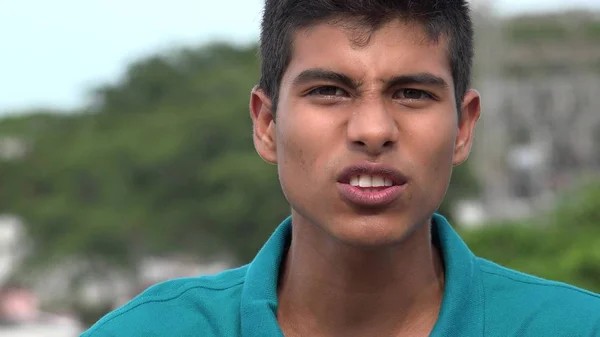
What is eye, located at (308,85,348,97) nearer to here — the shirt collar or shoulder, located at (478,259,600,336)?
the shirt collar

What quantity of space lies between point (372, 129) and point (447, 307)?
58cm

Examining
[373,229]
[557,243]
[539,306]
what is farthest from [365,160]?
[557,243]

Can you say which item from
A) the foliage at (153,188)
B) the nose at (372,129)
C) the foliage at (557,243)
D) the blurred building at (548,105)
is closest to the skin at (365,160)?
the nose at (372,129)

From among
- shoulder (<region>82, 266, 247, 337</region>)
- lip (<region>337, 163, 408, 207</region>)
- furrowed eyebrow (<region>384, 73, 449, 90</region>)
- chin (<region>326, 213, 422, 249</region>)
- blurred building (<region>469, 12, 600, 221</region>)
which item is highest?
furrowed eyebrow (<region>384, 73, 449, 90</region>)

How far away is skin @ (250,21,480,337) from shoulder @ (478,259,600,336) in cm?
18

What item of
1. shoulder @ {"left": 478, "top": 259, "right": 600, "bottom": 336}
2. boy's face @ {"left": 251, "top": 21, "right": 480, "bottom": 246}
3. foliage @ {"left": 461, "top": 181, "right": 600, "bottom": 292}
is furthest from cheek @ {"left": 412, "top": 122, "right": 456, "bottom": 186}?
foliage @ {"left": 461, "top": 181, "right": 600, "bottom": 292}

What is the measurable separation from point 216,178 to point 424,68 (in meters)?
44.6

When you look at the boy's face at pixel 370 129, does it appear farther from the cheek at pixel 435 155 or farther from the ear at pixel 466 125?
the ear at pixel 466 125

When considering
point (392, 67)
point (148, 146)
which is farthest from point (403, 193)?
point (148, 146)

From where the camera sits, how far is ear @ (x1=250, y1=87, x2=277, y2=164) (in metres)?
4.62

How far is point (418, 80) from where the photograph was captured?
4281 millimetres

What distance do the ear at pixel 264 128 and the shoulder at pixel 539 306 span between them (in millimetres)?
713

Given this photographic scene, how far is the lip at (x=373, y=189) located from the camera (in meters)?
4.18

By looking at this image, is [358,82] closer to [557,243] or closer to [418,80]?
[418,80]
